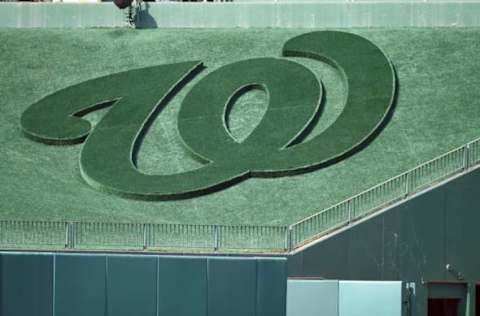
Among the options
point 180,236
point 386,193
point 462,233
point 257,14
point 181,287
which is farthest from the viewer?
point 257,14

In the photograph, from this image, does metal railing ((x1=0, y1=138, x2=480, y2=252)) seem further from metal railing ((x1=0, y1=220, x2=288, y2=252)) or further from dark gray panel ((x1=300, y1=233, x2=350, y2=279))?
dark gray panel ((x1=300, y1=233, x2=350, y2=279))

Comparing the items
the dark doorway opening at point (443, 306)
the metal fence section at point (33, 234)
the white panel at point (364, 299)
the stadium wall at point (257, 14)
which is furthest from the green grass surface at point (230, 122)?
the white panel at point (364, 299)

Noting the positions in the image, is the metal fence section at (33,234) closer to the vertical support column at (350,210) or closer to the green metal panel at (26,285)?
the green metal panel at (26,285)

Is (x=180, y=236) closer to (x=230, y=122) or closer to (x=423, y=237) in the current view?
(x=423, y=237)

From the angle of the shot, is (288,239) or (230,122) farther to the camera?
(230,122)

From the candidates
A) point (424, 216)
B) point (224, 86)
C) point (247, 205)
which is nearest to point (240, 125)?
point (224, 86)

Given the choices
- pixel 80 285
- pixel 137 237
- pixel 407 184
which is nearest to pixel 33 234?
pixel 137 237

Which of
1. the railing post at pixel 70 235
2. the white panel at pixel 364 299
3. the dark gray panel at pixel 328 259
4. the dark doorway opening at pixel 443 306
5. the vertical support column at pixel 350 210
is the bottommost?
the dark doorway opening at pixel 443 306

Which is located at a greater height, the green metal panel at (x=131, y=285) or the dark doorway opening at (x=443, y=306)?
the green metal panel at (x=131, y=285)

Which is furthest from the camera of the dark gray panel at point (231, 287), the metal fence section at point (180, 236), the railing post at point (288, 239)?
the railing post at point (288, 239)
